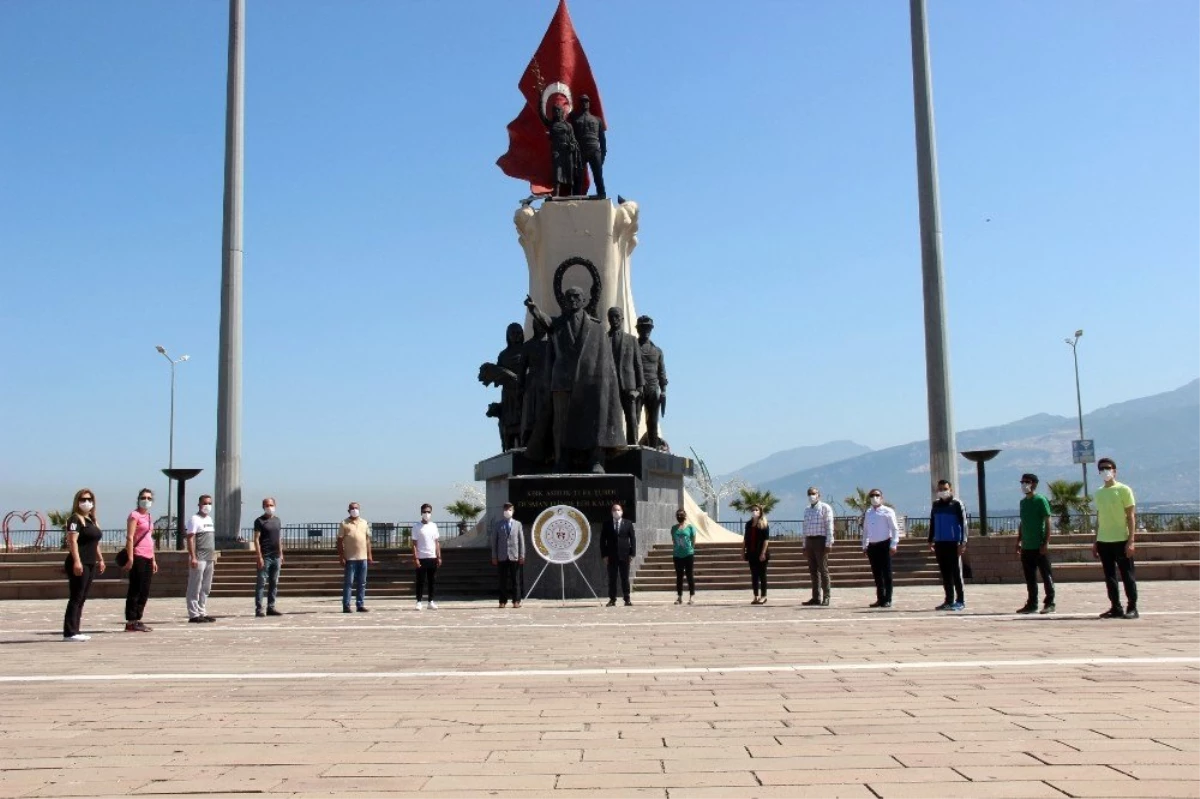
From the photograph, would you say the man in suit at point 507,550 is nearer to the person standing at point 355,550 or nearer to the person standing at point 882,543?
the person standing at point 355,550

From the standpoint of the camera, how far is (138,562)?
12.9 metres

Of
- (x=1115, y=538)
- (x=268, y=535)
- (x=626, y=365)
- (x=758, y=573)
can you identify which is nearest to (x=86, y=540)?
(x=268, y=535)

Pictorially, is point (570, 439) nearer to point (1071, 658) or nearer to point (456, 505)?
point (1071, 658)

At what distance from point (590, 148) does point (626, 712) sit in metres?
25.2

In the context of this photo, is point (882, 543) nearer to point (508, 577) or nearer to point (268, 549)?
point (508, 577)

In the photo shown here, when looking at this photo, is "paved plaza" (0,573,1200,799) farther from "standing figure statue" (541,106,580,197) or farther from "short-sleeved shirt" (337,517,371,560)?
"standing figure statue" (541,106,580,197)

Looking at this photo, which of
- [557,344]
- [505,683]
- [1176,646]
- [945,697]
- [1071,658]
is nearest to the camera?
[945,697]

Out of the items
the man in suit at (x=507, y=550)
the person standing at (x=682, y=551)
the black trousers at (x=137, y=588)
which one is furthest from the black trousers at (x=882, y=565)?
the black trousers at (x=137, y=588)

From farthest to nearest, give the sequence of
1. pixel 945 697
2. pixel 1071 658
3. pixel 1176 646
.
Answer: pixel 1176 646 → pixel 1071 658 → pixel 945 697

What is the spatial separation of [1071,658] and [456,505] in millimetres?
48689

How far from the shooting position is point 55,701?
696 cm

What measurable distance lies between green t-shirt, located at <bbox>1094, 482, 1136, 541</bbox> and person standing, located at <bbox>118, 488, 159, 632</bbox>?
10.0m

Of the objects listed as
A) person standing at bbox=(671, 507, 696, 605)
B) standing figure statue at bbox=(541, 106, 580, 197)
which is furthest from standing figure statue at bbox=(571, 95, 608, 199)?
person standing at bbox=(671, 507, 696, 605)

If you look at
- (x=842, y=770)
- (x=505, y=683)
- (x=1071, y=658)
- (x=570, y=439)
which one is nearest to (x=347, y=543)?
(x=570, y=439)
